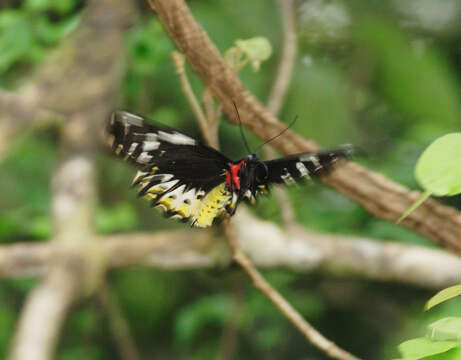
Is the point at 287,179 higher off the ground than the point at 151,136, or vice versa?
the point at 151,136

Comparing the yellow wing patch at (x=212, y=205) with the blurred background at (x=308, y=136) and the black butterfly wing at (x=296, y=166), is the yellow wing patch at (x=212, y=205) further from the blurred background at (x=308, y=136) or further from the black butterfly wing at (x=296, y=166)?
the blurred background at (x=308, y=136)

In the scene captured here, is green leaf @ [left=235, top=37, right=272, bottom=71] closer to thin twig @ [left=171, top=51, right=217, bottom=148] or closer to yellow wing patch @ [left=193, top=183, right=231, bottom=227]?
thin twig @ [left=171, top=51, right=217, bottom=148]

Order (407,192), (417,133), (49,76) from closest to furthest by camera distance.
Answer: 1. (407,192)
2. (49,76)
3. (417,133)

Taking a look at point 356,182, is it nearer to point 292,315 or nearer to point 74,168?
point 292,315

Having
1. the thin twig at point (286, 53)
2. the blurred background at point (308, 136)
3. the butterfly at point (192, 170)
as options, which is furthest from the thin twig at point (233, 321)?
the butterfly at point (192, 170)

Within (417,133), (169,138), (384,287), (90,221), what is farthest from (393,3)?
(169,138)

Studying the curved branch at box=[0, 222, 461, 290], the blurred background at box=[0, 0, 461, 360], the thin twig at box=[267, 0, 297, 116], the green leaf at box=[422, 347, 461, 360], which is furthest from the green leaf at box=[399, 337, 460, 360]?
the blurred background at box=[0, 0, 461, 360]

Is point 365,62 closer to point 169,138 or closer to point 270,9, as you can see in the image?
point 270,9

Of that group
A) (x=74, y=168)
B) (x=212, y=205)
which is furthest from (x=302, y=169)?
(x=74, y=168)
